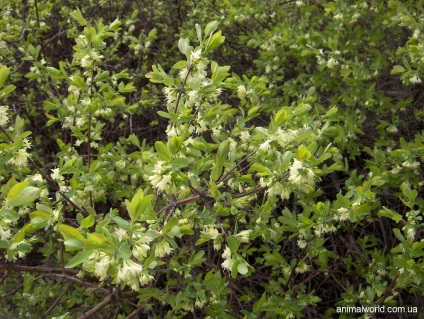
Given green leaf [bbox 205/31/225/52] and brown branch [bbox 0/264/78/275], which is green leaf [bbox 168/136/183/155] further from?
brown branch [bbox 0/264/78/275]

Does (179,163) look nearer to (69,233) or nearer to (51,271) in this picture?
(69,233)

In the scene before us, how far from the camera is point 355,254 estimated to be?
378 cm

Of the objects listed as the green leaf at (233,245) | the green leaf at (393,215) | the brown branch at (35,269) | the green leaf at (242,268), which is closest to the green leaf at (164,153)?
the green leaf at (233,245)

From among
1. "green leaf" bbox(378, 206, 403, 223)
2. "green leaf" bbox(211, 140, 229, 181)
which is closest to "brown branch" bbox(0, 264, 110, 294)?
"green leaf" bbox(211, 140, 229, 181)

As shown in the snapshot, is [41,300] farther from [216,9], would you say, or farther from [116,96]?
[216,9]

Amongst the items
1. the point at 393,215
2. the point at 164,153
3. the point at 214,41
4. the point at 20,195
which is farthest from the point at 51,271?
the point at 393,215

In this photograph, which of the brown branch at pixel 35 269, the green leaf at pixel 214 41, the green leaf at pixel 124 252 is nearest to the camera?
the green leaf at pixel 124 252

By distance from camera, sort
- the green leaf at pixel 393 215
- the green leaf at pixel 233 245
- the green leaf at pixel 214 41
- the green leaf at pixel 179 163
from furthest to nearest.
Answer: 1. the green leaf at pixel 393 215
2. the green leaf at pixel 214 41
3. the green leaf at pixel 233 245
4. the green leaf at pixel 179 163

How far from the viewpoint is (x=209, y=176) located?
3.13 metres

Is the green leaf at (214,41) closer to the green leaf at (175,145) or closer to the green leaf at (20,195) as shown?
the green leaf at (175,145)

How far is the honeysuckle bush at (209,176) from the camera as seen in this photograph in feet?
6.64

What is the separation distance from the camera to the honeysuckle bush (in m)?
2.02

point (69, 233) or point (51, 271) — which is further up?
point (69, 233)

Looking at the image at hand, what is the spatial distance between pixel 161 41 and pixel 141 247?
4105 millimetres
